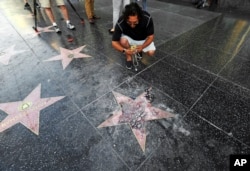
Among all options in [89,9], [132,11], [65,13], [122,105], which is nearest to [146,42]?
[132,11]

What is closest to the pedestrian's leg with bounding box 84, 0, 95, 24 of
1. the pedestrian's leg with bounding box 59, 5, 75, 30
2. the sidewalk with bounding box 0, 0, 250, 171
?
the pedestrian's leg with bounding box 59, 5, 75, 30

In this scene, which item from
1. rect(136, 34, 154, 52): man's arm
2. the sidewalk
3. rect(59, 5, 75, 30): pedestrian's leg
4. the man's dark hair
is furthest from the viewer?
rect(59, 5, 75, 30): pedestrian's leg

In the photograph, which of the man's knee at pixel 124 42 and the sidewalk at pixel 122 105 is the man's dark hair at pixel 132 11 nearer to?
the man's knee at pixel 124 42

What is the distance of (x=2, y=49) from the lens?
3201 mm

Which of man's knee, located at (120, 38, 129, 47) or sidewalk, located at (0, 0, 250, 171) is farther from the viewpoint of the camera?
man's knee, located at (120, 38, 129, 47)

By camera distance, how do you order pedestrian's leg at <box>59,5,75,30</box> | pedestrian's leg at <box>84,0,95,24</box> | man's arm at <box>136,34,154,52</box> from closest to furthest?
man's arm at <box>136,34,154,52</box> < pedestrian's leg at <box>59,5,75,30</box> < pedestrian's leg at <box>84,0,95,24</box>

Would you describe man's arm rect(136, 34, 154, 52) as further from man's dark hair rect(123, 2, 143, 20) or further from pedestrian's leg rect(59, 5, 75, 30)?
pedestrian's leg rect(59, 5, 75, 30)

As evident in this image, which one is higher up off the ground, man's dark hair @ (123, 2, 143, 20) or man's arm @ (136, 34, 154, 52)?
man's dark hair @ (123, 2, 143, 20)

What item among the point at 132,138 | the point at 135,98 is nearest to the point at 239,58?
the point at 135,98

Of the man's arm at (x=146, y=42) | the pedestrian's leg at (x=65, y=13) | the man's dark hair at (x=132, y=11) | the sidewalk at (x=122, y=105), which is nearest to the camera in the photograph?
the sidewalk at (x=122, y=105)

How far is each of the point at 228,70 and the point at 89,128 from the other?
2.16 meters

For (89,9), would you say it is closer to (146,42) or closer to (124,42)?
(124,42)

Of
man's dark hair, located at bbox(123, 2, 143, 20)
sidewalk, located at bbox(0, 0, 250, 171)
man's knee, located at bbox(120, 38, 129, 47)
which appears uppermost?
man's dark hair, located at bbox(123, 2, 143, 20)

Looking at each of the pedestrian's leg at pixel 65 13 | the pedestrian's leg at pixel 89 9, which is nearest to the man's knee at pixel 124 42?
the pedestrian's leg at pixel 65 13
